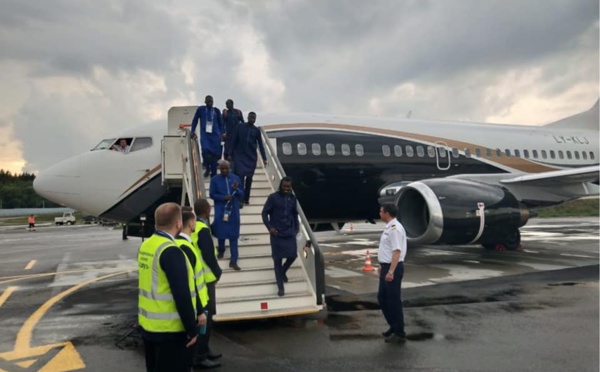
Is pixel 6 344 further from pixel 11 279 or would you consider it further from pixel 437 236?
pixel 437 236

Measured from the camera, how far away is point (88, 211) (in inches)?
424

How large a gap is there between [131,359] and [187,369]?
2110mm

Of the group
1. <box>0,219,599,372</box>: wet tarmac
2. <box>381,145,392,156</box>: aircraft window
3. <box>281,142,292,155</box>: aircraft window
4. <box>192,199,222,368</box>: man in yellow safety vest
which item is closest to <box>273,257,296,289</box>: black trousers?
<box>0,219,599,372</box>: wet tarmac

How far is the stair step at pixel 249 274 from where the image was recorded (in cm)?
679

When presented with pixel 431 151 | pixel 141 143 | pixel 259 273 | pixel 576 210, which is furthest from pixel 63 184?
pixel 576 210

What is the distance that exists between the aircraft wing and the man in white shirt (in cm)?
810

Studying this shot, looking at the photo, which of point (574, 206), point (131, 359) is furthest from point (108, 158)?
point (574, 206)

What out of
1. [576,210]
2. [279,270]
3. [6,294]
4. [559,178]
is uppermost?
[559,178]

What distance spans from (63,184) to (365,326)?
758 centimetres

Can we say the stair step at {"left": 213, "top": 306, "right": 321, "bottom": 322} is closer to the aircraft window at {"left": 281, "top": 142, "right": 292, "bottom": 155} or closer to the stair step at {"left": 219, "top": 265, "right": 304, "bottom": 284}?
the stair step at {"left": 219, "top": 265, "right": 304, "bottom": 284}

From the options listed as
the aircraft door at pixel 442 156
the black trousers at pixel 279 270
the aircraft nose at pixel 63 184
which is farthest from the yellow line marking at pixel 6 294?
the aircraft door at pixel 442 156

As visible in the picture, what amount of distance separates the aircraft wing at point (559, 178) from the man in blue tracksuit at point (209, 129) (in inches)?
305

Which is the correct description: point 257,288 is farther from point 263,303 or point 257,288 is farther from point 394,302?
point 394,302

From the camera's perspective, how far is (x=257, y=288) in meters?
6.62
